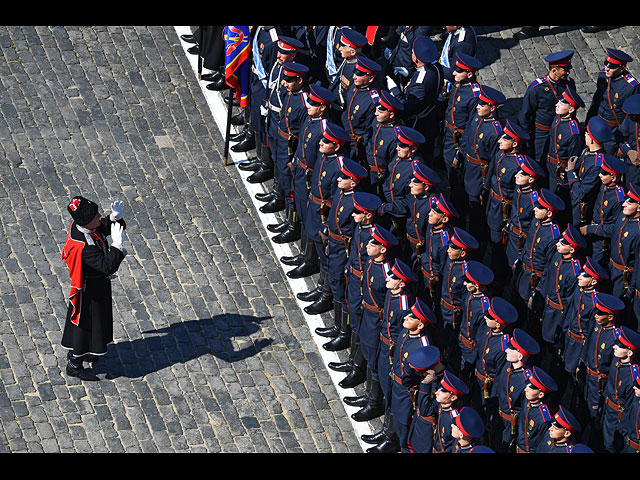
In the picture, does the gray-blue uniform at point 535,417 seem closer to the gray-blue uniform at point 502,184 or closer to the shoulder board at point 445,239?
the shoulder board at point 445,239

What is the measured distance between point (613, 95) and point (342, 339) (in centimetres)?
498

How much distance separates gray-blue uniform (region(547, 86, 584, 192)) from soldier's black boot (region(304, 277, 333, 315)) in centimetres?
321

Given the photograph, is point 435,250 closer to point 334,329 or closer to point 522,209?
point 522,209

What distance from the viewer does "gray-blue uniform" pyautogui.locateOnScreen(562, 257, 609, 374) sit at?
606 inches

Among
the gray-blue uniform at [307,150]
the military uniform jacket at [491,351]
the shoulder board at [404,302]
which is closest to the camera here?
the military uniform jacket at [491,351]

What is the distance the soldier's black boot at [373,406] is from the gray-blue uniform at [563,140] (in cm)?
387

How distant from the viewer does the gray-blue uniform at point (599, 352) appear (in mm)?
14938

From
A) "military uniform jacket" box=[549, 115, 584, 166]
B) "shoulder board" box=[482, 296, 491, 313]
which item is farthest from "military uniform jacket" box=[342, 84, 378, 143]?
"shoulder board" box=[482, 296, 491, 313]

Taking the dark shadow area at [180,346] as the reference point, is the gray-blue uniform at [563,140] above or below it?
above

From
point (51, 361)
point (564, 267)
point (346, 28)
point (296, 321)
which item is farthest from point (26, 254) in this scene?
point (564, 267)

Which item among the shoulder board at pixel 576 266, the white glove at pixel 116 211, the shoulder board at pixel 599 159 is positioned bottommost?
the white glove at pixel 116 211

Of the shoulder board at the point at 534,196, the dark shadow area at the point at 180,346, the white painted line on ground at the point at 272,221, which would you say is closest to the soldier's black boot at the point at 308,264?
the white painted line on ground at the point at 272,221

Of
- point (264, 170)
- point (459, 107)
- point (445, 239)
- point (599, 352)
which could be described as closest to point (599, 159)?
point (459, 107)

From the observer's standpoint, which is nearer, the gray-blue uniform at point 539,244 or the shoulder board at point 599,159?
the gray-blue uniform at point 539,244
